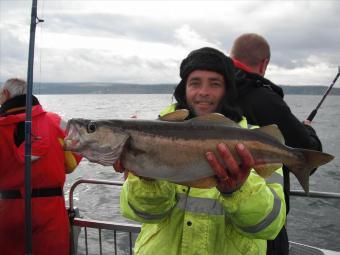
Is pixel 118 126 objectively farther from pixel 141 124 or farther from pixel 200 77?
pixel 200 77

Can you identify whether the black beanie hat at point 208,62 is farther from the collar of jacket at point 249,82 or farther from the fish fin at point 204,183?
the fish fin at point 204,183

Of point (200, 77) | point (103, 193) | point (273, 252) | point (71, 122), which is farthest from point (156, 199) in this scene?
point (103, 193)

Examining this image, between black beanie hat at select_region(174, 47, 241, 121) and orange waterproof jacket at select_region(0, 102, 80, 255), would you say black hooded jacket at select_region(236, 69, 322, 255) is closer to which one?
black beanie hat at select_region(174, 47, 241, 121)

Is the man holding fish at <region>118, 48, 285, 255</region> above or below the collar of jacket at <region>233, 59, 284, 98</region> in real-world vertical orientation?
below

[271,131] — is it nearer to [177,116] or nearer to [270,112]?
[177,116]

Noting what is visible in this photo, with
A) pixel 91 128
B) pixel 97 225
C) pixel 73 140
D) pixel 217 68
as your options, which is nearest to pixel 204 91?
pixel 217 68

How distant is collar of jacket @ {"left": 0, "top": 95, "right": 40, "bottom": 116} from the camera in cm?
593

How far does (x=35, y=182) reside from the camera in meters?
5.75

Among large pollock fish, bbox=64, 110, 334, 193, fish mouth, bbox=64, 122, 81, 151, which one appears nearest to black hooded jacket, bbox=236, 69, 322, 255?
large pollock fish, bbox=64, 110, 334, 193

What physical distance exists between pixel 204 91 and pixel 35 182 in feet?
10.9

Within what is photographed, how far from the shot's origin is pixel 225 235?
11.1 feet

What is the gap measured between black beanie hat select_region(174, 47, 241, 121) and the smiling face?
49 millimetres

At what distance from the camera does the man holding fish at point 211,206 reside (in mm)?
3062

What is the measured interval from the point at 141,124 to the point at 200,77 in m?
0.97
